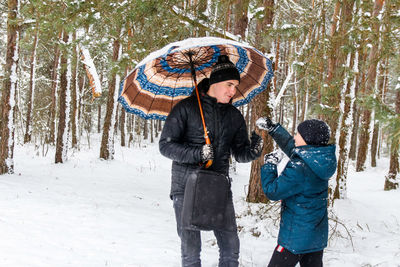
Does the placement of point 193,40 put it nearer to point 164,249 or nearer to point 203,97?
point 203,97

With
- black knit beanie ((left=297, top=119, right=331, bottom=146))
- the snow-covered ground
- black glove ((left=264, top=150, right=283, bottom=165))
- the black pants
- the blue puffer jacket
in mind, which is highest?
black knit beanie ((left=297, top=119, right=331, bottom=146))

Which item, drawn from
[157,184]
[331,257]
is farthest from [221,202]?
[157,184]

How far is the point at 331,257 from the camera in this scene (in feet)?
13.1

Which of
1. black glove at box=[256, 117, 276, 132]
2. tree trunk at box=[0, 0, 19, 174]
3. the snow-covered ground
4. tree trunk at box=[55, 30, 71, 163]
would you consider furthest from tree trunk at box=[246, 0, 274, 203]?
tree trunk at box=[55, 30, 71, 163]

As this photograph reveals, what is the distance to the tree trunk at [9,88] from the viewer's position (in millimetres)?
7719

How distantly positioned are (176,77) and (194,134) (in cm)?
91

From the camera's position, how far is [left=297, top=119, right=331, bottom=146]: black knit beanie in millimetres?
2357

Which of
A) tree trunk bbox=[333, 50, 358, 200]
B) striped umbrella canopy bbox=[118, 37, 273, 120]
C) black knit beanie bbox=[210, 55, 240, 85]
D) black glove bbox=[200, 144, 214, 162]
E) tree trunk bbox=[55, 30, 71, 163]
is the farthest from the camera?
tree trunk bbox=[55, 30, 71, 163]

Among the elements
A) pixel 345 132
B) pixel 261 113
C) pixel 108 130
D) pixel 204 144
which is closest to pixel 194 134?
pixel 204 144

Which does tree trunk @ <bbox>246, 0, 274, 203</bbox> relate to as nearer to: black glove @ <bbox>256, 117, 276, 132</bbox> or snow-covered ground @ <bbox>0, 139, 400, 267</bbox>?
snow-covered ground @ <bbox>0, 139, 400, 267</bbox>

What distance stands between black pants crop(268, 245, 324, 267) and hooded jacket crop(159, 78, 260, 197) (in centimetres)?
81

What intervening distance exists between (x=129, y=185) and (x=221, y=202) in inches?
282

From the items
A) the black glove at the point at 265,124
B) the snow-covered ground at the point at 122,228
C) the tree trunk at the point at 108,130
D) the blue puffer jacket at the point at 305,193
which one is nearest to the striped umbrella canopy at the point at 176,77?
the black glove at the point at 265,124

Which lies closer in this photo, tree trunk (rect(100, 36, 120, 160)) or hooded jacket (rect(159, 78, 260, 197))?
hooded jacket (rect(159, 78, 260, 197))
